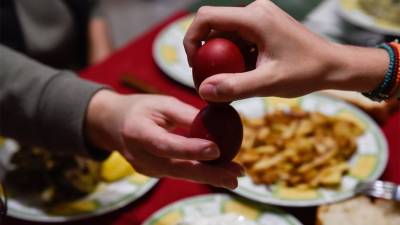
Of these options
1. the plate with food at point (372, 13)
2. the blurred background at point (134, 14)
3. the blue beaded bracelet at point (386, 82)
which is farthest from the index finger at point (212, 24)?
the blurred background at point (134, 14)

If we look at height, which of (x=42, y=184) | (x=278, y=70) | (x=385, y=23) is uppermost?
(x=278, y=70)

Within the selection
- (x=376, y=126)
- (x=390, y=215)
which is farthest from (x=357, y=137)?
(x=390, y=215)

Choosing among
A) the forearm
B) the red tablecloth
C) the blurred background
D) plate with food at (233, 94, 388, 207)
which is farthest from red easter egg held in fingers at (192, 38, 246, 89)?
the blurred background

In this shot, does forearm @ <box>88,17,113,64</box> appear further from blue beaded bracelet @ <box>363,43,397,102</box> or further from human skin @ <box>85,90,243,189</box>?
blue beaded bracelet @ <box>363,43,397,102</box>

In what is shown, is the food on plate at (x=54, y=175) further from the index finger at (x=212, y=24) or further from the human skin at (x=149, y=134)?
the index finger at (x=212, y=24)

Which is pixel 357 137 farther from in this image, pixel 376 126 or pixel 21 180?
pixel 21 180

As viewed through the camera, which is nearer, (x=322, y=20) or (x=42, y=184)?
(x=42, y=184)

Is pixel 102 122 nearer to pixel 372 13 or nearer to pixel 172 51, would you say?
pixel 172 51
